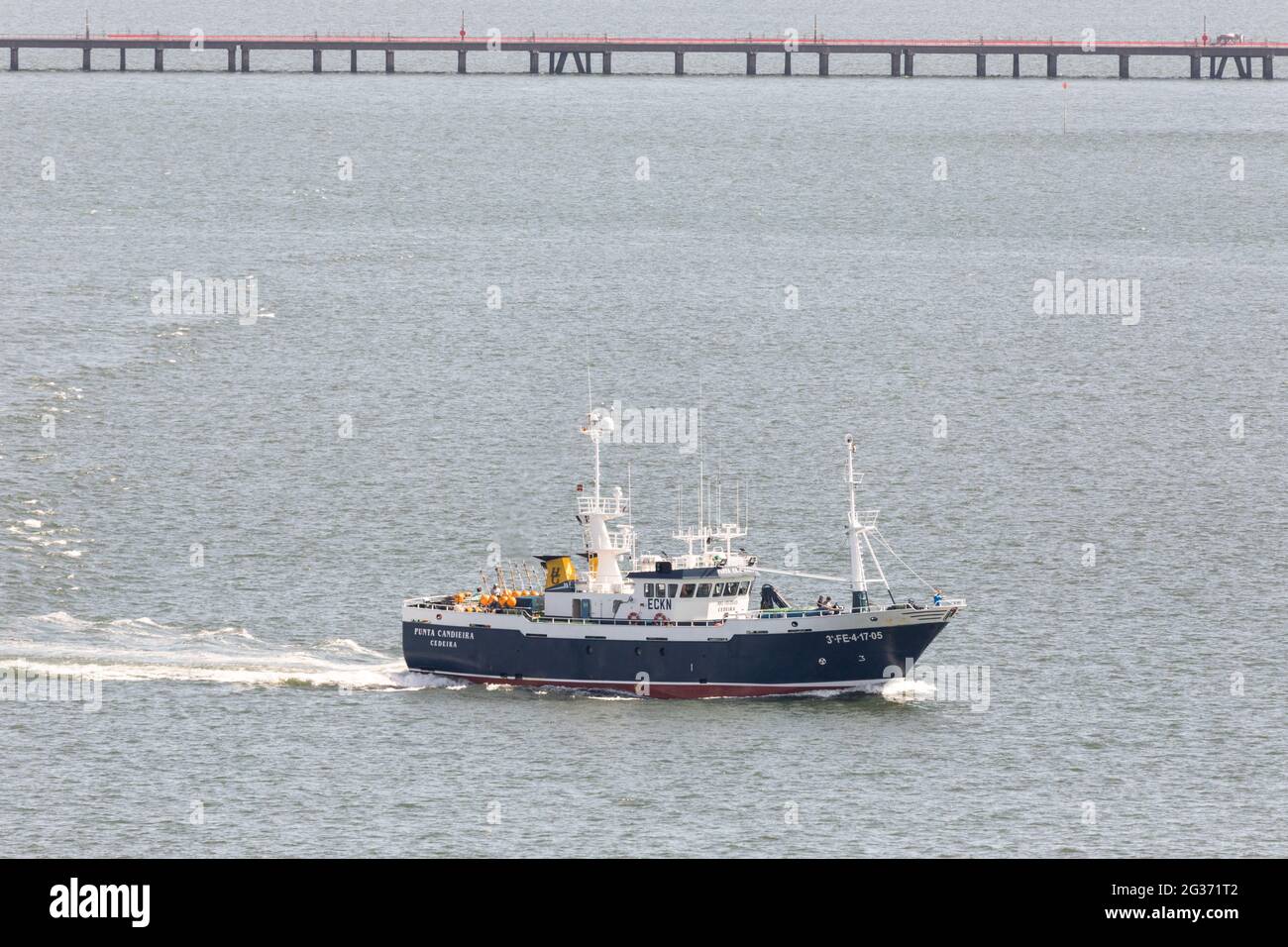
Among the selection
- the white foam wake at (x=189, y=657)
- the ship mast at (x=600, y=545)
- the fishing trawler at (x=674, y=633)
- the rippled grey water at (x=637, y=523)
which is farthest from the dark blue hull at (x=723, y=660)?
the white foam wake at (x=189, y=657)

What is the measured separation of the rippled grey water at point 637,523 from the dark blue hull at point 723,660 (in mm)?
1292

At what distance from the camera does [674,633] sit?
95.0 m

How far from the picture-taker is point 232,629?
102 m

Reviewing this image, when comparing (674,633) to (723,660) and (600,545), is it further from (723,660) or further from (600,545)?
(600,545)

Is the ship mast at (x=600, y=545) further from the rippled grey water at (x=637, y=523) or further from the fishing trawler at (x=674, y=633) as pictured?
the rippled grey water at (x=637, y=523)

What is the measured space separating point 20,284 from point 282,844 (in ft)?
369

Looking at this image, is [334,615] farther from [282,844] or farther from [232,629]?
[282,844]

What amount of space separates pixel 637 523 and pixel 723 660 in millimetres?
23451

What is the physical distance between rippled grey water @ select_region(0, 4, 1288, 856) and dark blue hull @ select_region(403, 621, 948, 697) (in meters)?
1.29

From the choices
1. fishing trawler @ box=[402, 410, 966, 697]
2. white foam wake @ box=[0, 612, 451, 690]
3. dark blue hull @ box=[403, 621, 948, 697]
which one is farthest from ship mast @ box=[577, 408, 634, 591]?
white foam wake @ box=[0, 612, 451, 690]

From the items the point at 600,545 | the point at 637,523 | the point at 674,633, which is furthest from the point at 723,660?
the point at 637,523

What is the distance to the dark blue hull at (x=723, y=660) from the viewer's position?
94688 mm

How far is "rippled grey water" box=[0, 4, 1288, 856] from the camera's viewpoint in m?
81.1
